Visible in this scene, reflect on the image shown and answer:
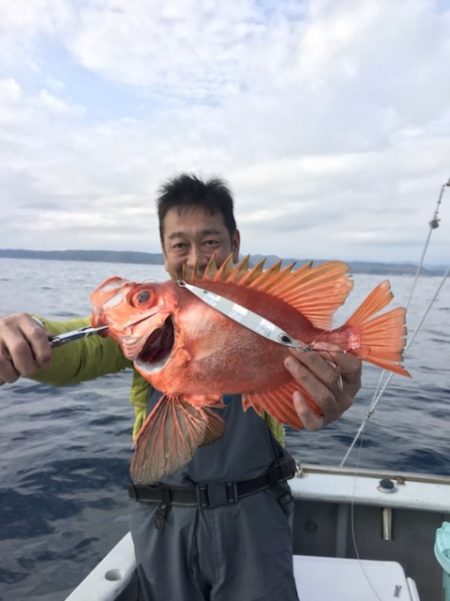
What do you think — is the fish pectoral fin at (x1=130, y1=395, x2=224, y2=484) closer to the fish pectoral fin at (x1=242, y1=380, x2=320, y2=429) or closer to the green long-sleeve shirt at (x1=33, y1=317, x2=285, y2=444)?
the fish pectoral fin at (x1=242, y1=380, x2=320, y2=429)

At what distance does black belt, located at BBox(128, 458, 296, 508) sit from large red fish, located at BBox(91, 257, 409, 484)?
0.97m

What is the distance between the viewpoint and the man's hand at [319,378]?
6.02 feet

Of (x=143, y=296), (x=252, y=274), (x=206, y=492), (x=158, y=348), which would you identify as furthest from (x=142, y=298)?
(x=206, y=492)

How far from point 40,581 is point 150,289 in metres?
4.88

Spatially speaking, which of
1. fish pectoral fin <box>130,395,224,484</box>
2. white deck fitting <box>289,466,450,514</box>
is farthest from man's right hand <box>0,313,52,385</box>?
white deck fitting <box>289,466,450,514</box>

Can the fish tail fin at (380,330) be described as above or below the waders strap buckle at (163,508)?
above

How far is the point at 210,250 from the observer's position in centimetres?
296

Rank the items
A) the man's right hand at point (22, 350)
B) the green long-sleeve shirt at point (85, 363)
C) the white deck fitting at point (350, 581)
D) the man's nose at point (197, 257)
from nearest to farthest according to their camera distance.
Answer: the man's right hand at point (22, 350) < the green long-sleeve shirt at point (85, 363) < the man's nose at point (197, 257) < the white deck fitting at point (350, 581)

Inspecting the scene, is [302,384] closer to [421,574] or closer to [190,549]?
[190,549]

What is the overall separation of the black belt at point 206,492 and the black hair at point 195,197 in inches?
62.9

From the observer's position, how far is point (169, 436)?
5.96 feet

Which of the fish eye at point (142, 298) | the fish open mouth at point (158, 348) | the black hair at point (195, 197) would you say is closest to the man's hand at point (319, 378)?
the fish open mouth at point (158, 348)

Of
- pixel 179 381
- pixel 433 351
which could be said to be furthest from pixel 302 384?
pixel 433 351

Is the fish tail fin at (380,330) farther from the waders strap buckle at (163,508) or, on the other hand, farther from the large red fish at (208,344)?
the waders strap buckle at (163,508)
